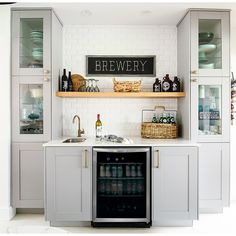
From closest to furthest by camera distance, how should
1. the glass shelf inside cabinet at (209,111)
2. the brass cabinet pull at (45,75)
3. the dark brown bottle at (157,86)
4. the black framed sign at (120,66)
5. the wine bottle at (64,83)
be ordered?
the brass cabinet pull at (45,75) < the glass shelf inside cabinet at (209,111) < the wine bottle at (64,83) < the dark brown bottle at (157,86) < the black framed sign at (120,66)

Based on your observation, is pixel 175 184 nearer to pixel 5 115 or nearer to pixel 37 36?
pixel 5 115

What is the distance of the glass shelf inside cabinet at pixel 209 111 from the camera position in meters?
3.30

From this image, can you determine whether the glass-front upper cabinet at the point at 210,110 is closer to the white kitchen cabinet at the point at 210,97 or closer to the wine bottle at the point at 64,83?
the white kitchen cabinet at the point at 210,97

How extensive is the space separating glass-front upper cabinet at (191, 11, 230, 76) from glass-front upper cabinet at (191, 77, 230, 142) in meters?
0.13

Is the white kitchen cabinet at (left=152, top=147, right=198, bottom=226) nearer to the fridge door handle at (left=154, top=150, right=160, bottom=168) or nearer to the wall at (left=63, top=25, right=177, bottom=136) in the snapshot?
the fridge door handle at (left=154, top=150, right=160, bottom=168)

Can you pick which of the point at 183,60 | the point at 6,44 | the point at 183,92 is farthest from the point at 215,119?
the point at 6,44

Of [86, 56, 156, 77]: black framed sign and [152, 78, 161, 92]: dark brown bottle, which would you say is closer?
[152, 78, 161, 92]: dark brown bottle

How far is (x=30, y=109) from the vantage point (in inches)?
Result: 129

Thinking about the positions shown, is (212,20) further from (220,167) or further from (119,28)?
(220,167)

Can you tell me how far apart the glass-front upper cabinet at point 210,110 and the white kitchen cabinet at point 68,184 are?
4.47 ft

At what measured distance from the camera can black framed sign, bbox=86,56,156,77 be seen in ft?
12.5

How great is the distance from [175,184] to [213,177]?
0.62m


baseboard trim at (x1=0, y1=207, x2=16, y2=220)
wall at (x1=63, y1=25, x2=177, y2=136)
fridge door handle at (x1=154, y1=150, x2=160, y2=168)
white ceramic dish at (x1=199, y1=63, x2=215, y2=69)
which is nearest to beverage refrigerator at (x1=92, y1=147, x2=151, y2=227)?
fridge door handle at (x1=154, y1=150, x2=160, y2=168)

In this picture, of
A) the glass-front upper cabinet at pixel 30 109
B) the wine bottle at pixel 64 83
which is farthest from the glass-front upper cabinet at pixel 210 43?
the glass-front upper cabinet at pixel 30 109
